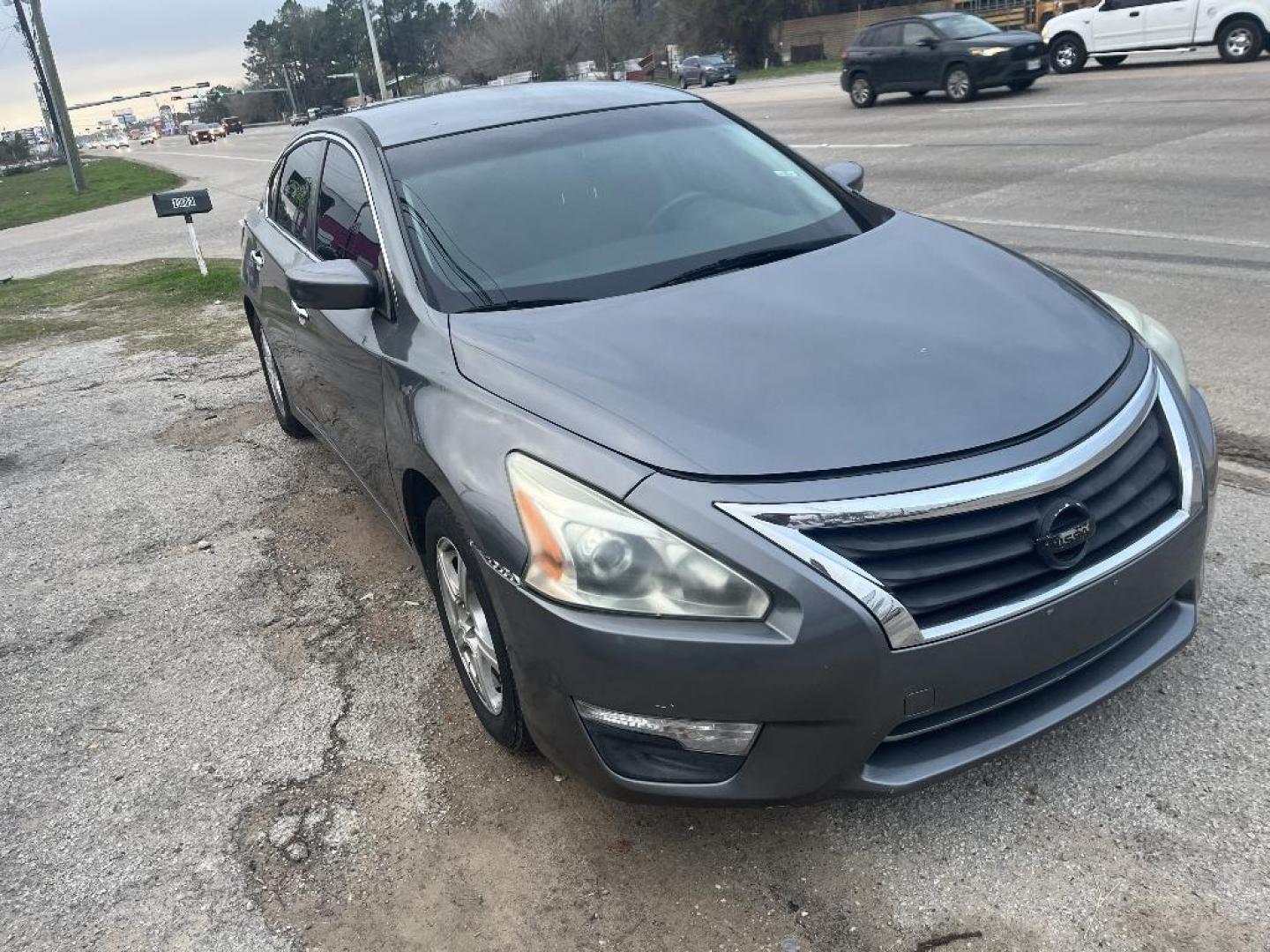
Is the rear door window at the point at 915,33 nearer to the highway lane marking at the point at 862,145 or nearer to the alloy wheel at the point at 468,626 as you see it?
the highway lane marking at the point at 862,145

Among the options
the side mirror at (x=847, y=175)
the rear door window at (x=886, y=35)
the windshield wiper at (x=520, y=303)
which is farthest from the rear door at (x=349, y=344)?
the rear door window at (x=886, y=35)

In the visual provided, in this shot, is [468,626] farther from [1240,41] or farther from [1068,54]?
[1068,54]

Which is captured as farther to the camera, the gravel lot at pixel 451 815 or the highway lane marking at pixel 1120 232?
the highway lane marking at pixel 1120 232

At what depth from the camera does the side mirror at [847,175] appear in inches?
167

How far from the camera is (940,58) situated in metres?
20.2

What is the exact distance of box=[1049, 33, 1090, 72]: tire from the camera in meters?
21.8

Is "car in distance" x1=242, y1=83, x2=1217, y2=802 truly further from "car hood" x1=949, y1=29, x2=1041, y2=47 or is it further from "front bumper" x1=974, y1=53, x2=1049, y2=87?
"car hood" x1=949, y1=29, x2=1041, y2=47

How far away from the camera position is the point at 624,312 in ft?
10.0

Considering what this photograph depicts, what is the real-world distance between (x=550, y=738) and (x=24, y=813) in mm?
1676

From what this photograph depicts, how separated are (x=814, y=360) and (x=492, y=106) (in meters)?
2.18

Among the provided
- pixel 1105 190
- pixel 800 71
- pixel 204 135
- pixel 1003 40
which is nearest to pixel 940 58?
pixel 1003 40

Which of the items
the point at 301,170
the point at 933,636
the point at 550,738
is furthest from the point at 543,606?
the point at 301,170

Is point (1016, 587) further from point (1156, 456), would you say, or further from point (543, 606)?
point (543, 606)

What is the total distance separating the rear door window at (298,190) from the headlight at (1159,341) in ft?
10.3
